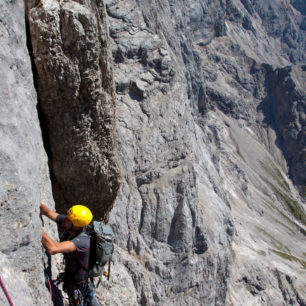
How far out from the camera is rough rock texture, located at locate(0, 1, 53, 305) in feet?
21.2

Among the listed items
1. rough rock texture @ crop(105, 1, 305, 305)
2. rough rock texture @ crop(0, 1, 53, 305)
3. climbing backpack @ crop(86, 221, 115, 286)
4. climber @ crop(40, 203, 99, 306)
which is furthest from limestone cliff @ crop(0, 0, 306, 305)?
climbing backpack @ crop(86, 221, 115, 286)

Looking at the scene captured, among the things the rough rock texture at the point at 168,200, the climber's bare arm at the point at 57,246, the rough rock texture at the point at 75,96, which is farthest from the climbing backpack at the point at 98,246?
the rough rock texture at the point at 168,200

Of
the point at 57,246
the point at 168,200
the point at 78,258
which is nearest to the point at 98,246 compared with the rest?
the point at 78,258

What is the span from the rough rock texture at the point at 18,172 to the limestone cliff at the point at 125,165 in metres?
0.03

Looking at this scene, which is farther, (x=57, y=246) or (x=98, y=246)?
(x=98, y=246)

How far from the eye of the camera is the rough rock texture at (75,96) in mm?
9570

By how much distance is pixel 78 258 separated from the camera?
25.3 feet

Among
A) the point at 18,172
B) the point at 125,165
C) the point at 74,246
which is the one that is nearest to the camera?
the point at 18,172

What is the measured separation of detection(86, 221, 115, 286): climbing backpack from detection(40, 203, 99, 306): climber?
0.17 m

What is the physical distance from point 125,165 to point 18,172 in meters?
23.1

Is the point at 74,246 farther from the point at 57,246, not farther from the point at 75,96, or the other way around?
the point at 75,96

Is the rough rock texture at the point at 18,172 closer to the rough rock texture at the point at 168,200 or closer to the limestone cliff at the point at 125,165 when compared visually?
the limestone cliff at the point at 125,165

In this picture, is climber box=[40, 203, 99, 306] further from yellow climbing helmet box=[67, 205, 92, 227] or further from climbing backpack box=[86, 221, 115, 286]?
climbing backpack box=[86, 221, 115, 286]

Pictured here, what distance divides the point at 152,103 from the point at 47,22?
25.9 meters
